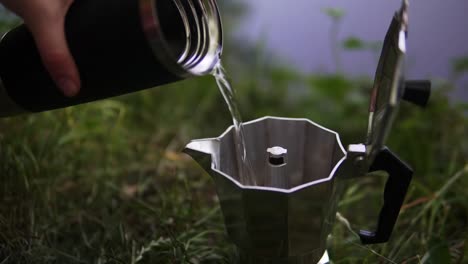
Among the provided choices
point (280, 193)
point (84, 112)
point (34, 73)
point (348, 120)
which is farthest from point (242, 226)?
point (348, 120)

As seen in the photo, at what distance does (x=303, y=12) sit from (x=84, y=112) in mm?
989

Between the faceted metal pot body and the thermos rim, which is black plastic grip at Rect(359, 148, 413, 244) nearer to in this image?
the faceted metal pot body

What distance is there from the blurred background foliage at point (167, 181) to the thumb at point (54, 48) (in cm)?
30

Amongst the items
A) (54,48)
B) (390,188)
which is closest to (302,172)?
(390,188)

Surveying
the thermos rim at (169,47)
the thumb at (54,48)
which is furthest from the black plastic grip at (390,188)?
the thumb at (54,48)

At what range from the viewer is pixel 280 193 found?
544mm

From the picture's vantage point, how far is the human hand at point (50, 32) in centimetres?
56

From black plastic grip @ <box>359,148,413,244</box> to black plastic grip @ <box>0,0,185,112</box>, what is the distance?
0.84 ft

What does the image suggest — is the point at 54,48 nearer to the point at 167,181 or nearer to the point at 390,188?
the point at 390,188

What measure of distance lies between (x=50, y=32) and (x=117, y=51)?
0.08m

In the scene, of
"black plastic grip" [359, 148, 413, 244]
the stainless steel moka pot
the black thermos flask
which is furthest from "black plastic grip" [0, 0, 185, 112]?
"black plastic grip" [359, 148, 413, 244]

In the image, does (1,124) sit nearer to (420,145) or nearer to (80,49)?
(80,49)

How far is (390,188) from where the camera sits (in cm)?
61

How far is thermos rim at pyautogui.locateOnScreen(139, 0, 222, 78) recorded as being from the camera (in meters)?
0.53
